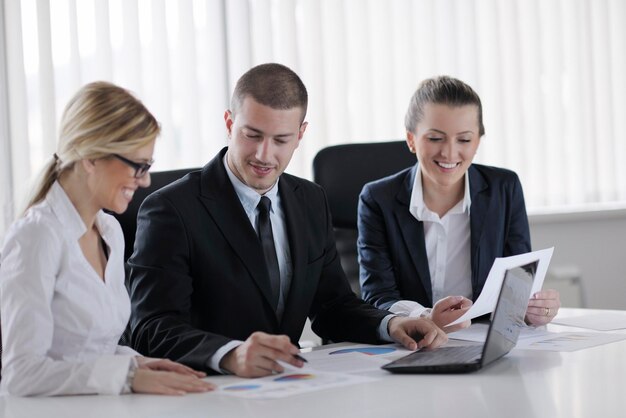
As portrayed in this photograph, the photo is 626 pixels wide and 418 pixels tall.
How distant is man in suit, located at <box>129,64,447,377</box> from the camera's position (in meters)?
1.96

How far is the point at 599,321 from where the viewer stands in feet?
7.47

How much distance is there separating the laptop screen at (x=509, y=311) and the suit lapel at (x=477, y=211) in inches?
21.6

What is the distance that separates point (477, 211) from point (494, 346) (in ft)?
2.84

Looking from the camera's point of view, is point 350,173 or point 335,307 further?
Result: point 350,173

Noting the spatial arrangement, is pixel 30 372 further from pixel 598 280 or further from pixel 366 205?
pixel 598 280

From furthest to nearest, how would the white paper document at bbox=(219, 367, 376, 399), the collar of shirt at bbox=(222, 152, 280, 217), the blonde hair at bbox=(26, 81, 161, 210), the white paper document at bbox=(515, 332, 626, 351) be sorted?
the collar of shirt at bbox=(222, 152, 280, 217) → the white paper document at bbox=(515, 332, 626, 351) → the blonde hair at bbox=(26, 81, 161, 210) → the white paper document at bbox=(219, 367, 376, 399)

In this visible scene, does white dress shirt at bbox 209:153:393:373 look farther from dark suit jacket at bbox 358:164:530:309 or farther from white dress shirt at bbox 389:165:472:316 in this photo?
white dress shirt at bbox 389:165:472:316

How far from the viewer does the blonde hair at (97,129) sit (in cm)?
163

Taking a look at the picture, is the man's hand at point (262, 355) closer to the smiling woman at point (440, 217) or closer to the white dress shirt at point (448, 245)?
the smiling woman at point (440, 217)

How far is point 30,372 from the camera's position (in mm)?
1533

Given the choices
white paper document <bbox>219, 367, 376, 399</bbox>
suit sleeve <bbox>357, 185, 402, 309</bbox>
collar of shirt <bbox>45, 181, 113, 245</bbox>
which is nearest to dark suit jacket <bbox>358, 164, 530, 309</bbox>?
suit sleeve <bbox>357, 185, 402, 309</bbox>

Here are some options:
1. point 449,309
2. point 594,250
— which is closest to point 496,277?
point 449,309

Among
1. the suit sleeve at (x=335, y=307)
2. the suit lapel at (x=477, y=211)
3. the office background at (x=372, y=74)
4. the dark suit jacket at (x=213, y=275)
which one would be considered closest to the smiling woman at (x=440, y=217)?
the suit lapel at (x=477, y=211)

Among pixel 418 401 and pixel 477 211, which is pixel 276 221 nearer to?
pixel 477 211
